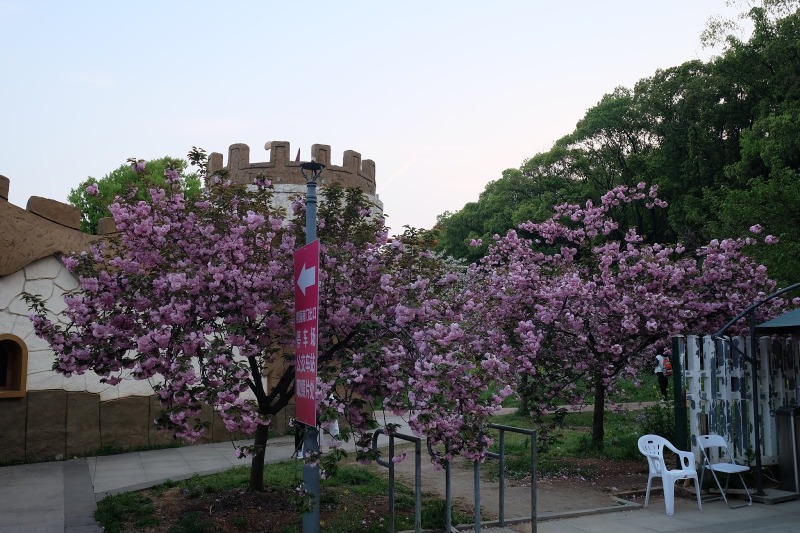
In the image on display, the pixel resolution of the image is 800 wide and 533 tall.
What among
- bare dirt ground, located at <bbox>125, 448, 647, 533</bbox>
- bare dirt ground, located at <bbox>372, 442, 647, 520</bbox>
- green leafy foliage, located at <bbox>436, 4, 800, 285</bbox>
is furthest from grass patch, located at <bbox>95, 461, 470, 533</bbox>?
green leafy foliage, located at <bbox>436, 4, 800, 285</bbox>

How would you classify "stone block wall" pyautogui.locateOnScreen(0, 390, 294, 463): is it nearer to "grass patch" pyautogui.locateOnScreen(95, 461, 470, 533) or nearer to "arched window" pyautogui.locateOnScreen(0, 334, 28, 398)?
"arched window" pyautogui.locateOnScreen(0, 334, 28, 398)

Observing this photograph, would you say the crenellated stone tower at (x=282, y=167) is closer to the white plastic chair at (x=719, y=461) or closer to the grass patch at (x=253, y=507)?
the grass patch at (x=253, y=507)

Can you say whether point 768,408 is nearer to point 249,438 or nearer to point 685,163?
point 249,438

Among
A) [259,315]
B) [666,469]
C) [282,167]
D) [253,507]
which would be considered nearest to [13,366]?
[253,507]

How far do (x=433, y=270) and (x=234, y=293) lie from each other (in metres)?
2.23

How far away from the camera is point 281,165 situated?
23.9 m

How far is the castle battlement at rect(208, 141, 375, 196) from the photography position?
23609mm

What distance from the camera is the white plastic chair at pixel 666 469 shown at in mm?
9125

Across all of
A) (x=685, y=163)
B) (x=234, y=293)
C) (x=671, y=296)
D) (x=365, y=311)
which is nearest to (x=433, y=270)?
(x=365, y=311)

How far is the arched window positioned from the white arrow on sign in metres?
8.50

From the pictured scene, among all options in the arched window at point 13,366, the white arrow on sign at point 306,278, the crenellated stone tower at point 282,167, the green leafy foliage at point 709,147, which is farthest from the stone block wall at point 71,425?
the green leafy foliage at point 709,147

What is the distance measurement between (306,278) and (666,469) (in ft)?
Answer: 19.4

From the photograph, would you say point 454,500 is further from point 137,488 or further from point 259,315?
point 137,488

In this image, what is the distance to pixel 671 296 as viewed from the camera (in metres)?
11.8
